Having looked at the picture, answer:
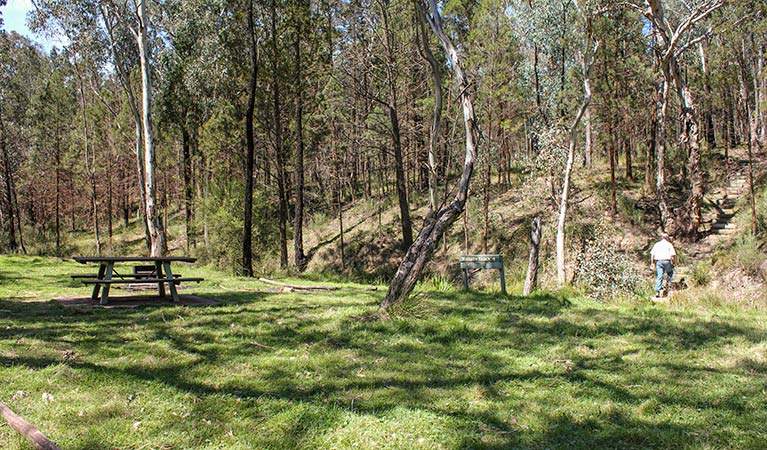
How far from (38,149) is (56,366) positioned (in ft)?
131

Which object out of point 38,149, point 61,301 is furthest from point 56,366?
point 38,149

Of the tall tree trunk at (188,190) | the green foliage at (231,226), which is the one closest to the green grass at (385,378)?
the green foliage at (231,226)

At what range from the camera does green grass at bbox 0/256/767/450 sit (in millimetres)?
3213

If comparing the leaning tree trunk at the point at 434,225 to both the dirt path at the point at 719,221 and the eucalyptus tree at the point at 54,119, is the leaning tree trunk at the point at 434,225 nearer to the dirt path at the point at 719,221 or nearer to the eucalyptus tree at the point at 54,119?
the dirt path at the point at 719,221

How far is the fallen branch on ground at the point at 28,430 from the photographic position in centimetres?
278

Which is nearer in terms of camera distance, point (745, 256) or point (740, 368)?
point (740, 368)

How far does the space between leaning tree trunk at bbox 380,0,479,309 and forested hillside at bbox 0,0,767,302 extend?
16.9 feet

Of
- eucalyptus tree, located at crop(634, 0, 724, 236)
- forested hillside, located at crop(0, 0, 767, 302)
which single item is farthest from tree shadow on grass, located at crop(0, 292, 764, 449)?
eucalyptus tree, located at crop(634, 0, 724, 236)

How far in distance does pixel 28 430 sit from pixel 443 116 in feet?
61.3

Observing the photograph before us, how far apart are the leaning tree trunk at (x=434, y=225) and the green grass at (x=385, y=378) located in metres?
0.46

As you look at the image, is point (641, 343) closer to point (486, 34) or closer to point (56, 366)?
point (56, 366)

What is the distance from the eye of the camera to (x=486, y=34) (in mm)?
19875

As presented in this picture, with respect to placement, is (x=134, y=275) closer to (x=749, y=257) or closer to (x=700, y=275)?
(x=700, y=275)

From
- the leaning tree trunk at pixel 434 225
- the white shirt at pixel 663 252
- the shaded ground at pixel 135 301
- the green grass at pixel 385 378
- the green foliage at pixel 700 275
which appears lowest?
the green foliage at pixel 700 275
